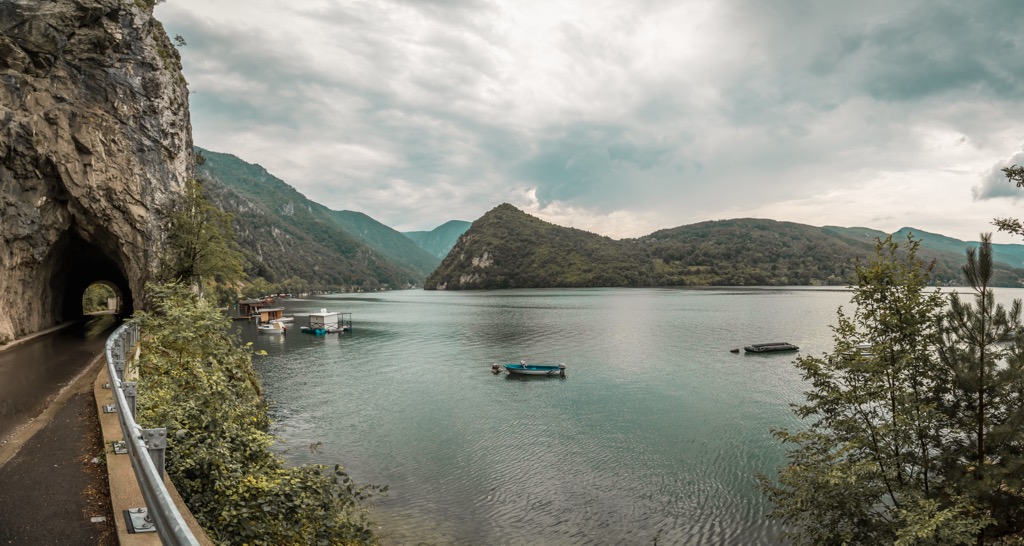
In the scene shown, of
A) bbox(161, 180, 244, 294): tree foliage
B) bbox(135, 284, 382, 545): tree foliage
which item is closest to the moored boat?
bbox(135, 284, 382, 545): tree foliage

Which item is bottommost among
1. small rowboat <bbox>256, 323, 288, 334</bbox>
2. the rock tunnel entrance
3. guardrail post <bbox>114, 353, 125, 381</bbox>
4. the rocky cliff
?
small rowboat <bbox>256, 323, 288, 334</bbox>

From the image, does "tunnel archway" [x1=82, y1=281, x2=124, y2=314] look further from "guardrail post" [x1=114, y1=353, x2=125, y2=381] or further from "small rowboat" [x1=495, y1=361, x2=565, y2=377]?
"guardrail post" [x1=114, y1=353, x2=125, y2=381]

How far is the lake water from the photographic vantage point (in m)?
17.7

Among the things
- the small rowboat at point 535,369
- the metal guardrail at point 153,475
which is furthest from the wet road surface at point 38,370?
the small rowboat at point 535,369

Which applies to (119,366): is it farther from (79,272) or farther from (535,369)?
(79,272)

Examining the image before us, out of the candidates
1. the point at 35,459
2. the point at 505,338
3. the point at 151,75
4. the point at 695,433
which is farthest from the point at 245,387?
the point at 505,338

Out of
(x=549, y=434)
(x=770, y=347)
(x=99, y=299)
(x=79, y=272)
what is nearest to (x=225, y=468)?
(x=549, y=434)

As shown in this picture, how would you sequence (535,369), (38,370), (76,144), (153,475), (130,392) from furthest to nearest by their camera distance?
(535,369)
(76,144)
(38,370)
(130,392)
(153,475)

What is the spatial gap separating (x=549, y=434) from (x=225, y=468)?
20876 millimetres

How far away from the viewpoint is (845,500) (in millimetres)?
11492

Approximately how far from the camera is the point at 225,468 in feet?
29.6

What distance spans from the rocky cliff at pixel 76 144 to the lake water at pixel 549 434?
15.6 metres

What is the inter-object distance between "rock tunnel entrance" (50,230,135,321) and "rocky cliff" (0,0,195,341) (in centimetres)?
32

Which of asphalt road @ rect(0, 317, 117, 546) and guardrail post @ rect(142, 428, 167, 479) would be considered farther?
asphalt road @ rect(0, 317, 117, 546)
